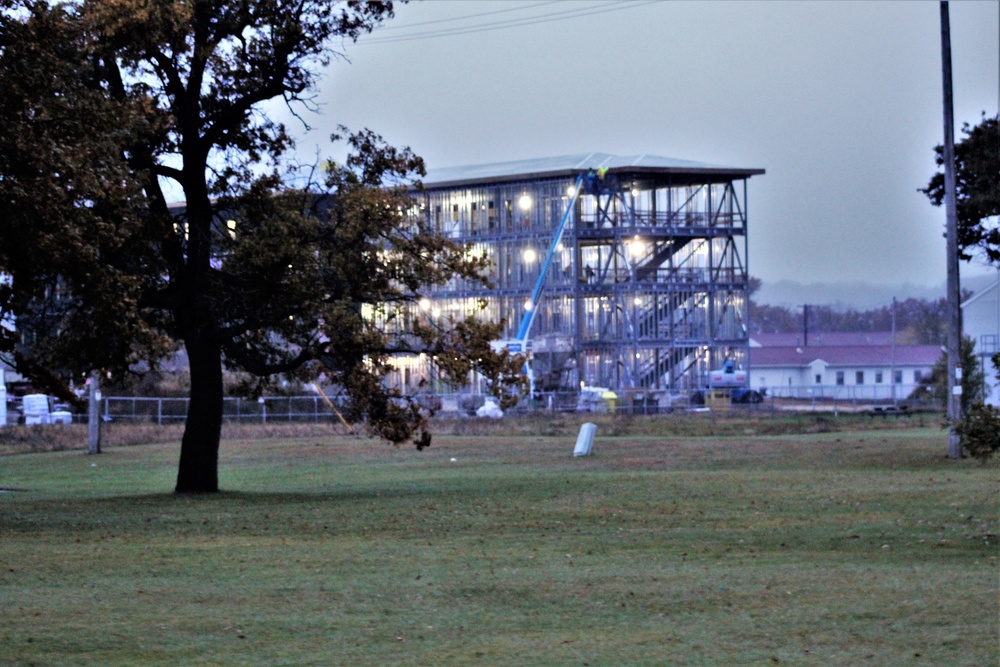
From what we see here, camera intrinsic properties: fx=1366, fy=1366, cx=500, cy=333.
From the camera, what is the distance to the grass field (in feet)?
34.1

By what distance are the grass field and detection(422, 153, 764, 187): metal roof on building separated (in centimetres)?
5833

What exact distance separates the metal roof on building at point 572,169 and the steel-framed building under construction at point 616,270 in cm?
14

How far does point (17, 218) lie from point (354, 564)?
7470 millimetres

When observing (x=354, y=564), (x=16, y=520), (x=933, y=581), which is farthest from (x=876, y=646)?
(x=16, y=520)

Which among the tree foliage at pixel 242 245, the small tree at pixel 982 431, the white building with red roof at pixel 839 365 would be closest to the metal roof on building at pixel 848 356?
the white building with red roof at pixel 839 365

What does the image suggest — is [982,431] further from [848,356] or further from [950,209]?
[848,356]

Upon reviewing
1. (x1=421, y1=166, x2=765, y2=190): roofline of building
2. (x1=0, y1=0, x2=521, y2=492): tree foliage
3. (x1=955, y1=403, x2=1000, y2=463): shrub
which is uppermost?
(x1=421, y1=166, x2=765, y2=190): roofline of building

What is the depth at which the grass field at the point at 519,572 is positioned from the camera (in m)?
10.4

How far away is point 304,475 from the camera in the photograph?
35.3 metres

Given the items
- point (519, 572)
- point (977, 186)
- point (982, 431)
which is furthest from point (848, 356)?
point (519, 572)

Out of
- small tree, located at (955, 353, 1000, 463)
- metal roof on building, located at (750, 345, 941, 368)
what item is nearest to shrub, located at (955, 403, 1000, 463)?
small tree, located at (955, 353, 1000, 463)

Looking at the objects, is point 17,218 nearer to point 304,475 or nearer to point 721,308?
point 304,475

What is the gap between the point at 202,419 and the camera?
2764cm

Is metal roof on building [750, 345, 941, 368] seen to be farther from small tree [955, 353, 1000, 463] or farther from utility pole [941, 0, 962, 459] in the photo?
small tree [955, 353, 1000, 463]
